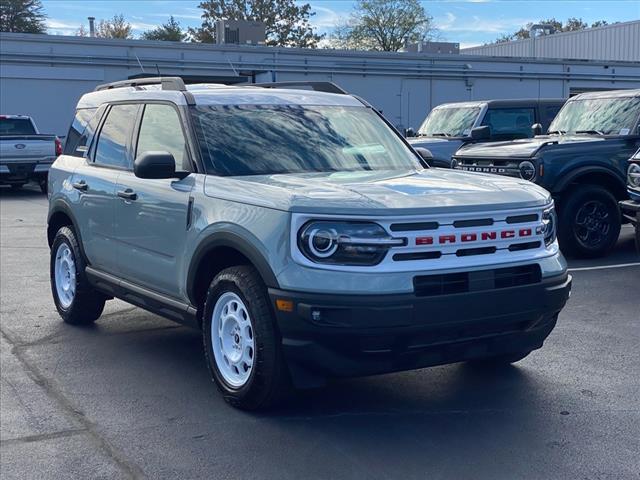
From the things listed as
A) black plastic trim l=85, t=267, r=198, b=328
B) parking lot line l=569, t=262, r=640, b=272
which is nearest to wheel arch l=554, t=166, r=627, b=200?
parking lot line l=569, t=262, r=640, b=272

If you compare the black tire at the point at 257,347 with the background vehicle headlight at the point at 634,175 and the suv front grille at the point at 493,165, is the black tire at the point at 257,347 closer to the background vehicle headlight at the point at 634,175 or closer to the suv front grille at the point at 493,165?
the background vehicle headlight at the point at 634,175

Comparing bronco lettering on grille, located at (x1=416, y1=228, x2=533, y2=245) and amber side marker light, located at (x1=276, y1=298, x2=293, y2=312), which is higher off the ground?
bronco lettering on grille, located at (x1=416, y1=228, x2=533, y2=245)

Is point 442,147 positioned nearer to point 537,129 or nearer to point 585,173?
point 537,129

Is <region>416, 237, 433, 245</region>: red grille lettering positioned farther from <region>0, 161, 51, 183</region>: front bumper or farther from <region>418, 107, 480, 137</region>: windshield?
<region>0, 161, 51, 183</region>: front bumper

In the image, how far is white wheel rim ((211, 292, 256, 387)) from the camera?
4.85 m

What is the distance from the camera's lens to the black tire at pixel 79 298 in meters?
6.94

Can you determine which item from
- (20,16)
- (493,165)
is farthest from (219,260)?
(20,16)

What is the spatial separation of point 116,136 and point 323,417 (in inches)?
117

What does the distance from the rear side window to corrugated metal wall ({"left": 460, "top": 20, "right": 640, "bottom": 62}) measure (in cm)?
2785

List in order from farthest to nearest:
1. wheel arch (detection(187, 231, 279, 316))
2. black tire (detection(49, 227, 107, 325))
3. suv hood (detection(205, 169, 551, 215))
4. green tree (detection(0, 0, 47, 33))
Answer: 1. green tree (detection(0, 0, 47, 33))
2. black tire (detection(49, 227, 107, 325))
3. wheel arch (detection(187, 231, 279, 316))
4. suv hood (detection(205, 169, 551, 215))

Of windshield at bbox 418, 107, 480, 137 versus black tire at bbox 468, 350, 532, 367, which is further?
windshield at bbox 418, 107, 480, 137

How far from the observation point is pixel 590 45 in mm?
41531

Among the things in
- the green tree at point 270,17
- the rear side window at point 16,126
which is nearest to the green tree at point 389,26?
the green tree at point 270,17

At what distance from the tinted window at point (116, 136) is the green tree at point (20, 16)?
4945 cm
